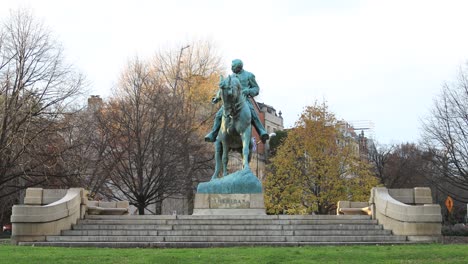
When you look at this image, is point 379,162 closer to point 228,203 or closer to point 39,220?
point 228,203

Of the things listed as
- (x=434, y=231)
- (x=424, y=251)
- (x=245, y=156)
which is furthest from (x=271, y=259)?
(x=245, y=156)

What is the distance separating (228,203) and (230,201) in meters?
0.10

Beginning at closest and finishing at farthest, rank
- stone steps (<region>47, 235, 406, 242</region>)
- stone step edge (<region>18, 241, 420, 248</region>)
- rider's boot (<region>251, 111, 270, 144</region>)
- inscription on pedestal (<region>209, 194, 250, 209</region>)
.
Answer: stone step edge (<region>18, 241, 420, 248</region>), stone steps (<region>47, 235, 406, 242</region>), inscription on pedestal (<region>209, 194, 250, 209</region>), rider's boot (<region>251, 111, 270, 144</region>)

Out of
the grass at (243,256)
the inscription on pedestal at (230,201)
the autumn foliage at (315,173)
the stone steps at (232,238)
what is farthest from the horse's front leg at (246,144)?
the autumn foliage at (315,173)

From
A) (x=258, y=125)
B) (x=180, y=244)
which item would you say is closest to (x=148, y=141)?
(x=258, y=125)

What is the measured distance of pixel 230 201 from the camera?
21.3 meters

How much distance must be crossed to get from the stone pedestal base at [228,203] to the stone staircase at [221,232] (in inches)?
47.7

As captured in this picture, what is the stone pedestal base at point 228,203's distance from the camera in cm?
2111

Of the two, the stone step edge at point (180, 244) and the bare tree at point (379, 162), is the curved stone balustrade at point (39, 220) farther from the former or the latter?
the bare tree at point (379, 162)

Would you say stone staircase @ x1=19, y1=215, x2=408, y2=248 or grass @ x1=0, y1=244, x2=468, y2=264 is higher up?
stone staircase @ x1=19, y1=215, x2=408, y2=248

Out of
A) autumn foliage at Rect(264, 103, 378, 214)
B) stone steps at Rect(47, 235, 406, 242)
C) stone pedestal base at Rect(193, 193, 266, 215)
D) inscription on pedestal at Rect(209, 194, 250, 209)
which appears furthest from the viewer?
autumn foliage at Rect(264, 103, 378, 214)

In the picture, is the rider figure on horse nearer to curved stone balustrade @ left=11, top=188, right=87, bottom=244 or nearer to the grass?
Result: curved stone balustrade @ left=11, top=188, right=87, bottom=244

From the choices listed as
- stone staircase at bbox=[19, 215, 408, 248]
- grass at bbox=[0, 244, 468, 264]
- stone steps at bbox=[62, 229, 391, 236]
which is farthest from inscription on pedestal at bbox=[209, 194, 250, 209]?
grass at bbox=[0, 244, 468, 264]

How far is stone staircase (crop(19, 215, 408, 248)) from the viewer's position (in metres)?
16.1
